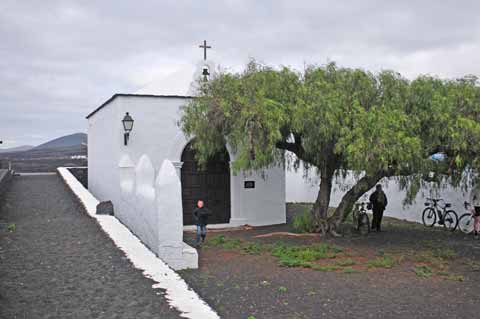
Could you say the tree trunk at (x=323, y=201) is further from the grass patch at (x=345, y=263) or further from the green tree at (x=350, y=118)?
the grass patch at (x=345, y=263)

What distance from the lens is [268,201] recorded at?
14.7 meters

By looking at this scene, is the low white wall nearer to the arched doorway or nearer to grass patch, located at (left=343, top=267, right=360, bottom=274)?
the arched doorway

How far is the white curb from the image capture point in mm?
5168

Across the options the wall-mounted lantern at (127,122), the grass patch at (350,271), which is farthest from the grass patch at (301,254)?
the wall-mounted lantern at (127,122)

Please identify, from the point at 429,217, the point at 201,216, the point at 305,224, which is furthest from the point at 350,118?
the point at 429,217

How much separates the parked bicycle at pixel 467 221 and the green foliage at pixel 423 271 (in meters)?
5.17

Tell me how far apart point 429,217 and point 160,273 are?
10.4 metres

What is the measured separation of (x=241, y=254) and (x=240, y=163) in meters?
1.81

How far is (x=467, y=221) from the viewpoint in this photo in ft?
44.0

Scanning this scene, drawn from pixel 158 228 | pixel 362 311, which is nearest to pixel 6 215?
pixel 158 228

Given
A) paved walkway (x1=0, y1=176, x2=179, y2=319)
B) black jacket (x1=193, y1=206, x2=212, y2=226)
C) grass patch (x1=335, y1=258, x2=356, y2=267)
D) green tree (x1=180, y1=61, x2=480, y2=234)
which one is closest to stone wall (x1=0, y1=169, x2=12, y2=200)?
paved walkway (x1=0, y1=176, x2=179, y2=319)

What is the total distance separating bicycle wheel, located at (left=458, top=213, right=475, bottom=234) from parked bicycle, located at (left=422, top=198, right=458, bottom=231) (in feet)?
0.55

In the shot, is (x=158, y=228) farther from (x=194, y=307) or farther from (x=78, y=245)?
(x=194, y=307)

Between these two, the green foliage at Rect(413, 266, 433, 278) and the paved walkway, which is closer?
the paved walkway
